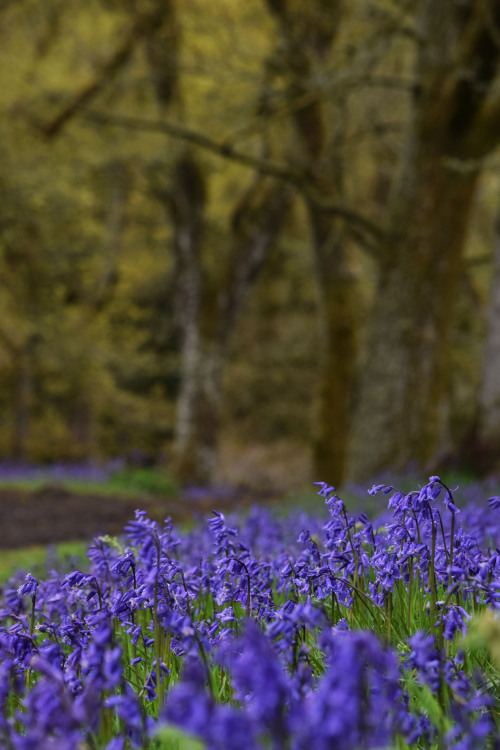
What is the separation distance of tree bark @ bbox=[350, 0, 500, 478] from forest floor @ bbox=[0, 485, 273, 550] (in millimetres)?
3053

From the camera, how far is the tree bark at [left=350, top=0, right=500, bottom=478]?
35.4 ft

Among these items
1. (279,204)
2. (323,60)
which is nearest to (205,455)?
(279,204)

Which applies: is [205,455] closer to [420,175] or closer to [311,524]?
[420,175]

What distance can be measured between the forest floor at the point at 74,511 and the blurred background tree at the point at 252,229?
271 centimetres

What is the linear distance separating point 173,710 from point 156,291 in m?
29.6

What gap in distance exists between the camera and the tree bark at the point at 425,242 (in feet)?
Answer: 35.4

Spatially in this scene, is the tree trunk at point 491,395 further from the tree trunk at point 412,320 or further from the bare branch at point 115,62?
the bare branch at point 115,62

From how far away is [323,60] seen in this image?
1534cm

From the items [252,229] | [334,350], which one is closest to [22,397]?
[252,229]

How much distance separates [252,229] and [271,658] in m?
17.2

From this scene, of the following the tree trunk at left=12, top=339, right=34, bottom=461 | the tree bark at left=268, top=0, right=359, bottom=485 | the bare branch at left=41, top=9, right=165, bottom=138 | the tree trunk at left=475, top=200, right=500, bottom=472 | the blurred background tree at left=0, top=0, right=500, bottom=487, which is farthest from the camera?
the tree trunk at left=12, top=339, right=34, bottom=461

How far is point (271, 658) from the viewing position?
1.25 metres

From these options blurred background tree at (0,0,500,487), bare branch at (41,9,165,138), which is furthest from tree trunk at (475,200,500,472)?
bare branch at (41,9,165,138)

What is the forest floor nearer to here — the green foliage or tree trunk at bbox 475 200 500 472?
the green foliage
